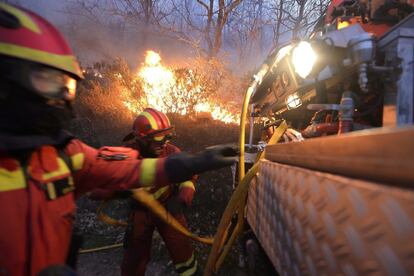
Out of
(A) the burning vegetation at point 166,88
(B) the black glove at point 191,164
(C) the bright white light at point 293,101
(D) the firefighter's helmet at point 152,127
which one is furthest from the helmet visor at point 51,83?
(A) the burning vegetation at point 166,88

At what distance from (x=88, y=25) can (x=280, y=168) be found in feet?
71.4

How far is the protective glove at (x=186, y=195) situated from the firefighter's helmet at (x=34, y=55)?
2086 mm

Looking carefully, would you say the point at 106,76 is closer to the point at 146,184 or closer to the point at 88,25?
the point at 88,25

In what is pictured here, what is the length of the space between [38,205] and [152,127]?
7.39ft

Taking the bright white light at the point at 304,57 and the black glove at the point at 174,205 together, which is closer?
the bright white light at the point at 304,57

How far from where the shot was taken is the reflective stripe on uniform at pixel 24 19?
138cm

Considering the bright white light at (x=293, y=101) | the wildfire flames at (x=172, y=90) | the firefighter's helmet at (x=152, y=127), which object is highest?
the wildfire flames at (x=172, y=90)

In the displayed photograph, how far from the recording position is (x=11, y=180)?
129 centimetres

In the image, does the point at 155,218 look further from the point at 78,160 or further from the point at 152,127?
the point at 78,160

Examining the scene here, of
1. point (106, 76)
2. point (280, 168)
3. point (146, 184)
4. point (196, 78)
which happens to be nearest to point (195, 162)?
point (146, 184)

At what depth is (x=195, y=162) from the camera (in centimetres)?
184

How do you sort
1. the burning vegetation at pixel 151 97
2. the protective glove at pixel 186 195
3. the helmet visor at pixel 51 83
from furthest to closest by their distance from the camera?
the burning vegetation at pixel 151 97, the protective glove at pixel 186 195, the helmet visor at pixel 51 83

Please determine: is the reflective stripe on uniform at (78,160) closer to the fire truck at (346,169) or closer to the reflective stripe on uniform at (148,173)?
the reflective stripe on uniform at (148,173)

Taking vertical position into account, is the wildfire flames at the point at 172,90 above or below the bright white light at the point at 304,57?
above
